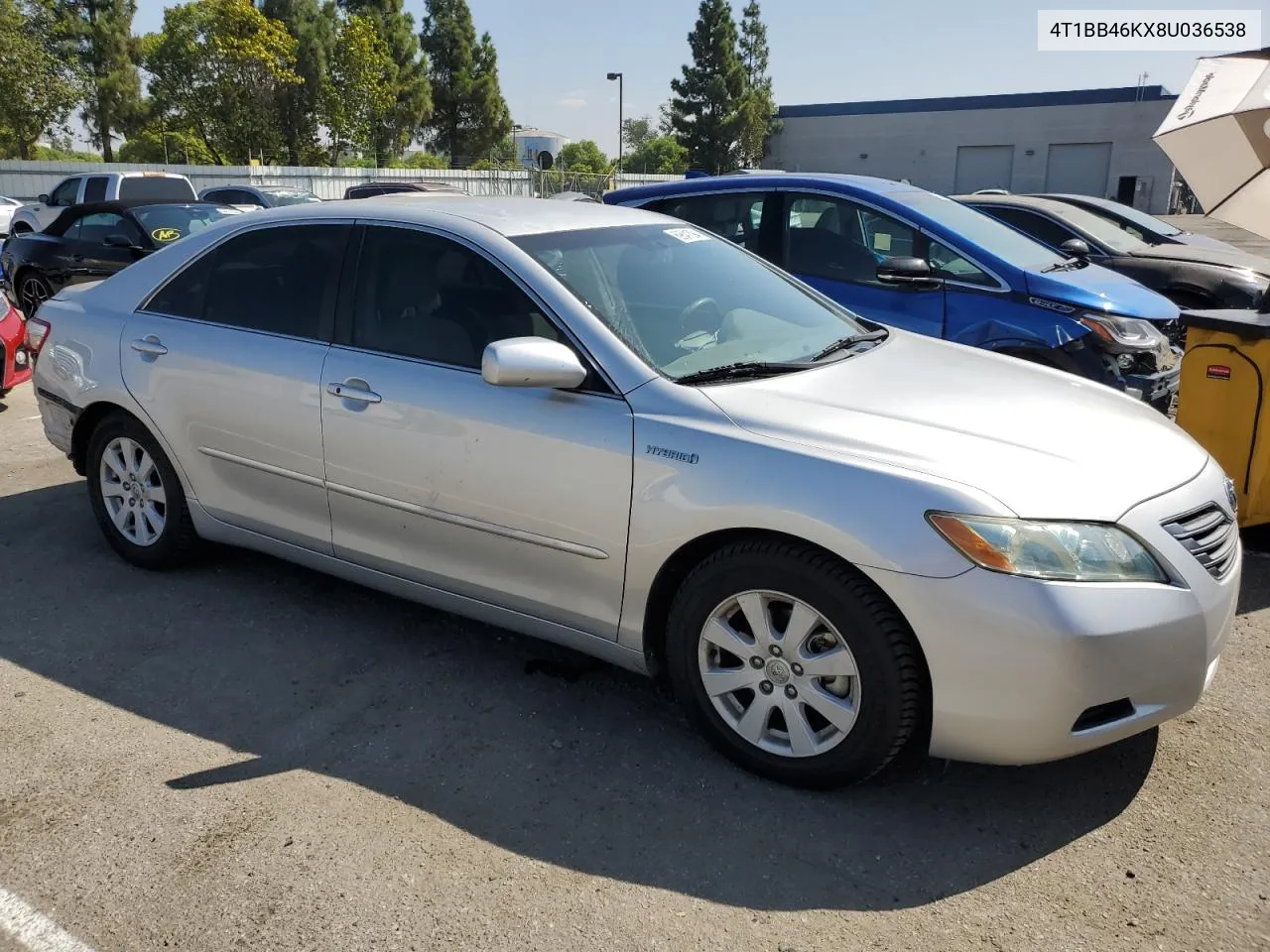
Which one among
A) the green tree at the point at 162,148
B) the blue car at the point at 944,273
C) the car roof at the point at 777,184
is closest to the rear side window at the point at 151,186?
the car roof at the point at 777,184

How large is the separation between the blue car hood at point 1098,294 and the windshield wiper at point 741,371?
3114mm

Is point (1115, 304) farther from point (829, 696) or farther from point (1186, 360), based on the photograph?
point (829, 696)

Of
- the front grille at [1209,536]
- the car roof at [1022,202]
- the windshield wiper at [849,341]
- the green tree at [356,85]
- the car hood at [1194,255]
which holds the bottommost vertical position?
the front grille at [1209,536]

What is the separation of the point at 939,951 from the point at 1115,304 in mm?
4685

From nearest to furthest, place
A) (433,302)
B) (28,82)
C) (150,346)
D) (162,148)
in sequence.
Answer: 1. (433,302)
2. (150,346)
3. (28,82)
4. (162,148)

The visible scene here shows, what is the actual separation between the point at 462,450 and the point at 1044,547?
1815mm

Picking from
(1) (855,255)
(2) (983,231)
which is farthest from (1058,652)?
(2) (983,231)

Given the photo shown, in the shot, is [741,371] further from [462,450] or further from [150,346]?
[150,346]

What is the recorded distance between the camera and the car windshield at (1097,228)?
984cm

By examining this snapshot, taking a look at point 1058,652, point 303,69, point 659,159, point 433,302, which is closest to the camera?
point 1058,652

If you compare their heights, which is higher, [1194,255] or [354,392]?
[1194,255]

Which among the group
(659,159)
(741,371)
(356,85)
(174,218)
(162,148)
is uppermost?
(356,85)

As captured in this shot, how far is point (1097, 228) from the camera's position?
1018 centimetres

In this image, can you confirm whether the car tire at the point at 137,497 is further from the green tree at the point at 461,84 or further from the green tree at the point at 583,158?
the green tree at the point at 583,158
